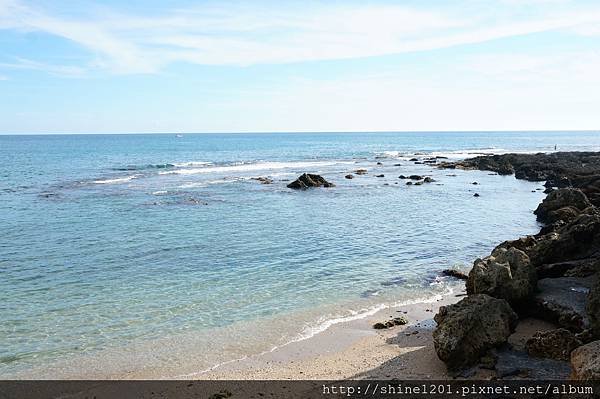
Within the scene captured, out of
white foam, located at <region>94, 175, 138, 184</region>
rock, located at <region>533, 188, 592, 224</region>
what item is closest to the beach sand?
rock, located at <region>533, 188, 592, 224</region>

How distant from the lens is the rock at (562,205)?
26.8 m

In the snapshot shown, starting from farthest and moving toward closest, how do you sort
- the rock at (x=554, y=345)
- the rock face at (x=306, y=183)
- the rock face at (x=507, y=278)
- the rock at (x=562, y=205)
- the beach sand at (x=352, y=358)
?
the rock face at (x=306, y=183) < the rock at (x=562, y=205) < the rock face at (x=507, y=278) < the beach sand at (x=352, y=358) < the rock at (x=554, y=345)

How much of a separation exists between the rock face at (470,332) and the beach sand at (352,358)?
1.44 feet

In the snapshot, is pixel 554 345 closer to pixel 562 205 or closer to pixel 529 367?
pixel 529 367

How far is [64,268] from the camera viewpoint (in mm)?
19547

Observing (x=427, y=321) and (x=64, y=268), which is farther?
(x=64, y=268)

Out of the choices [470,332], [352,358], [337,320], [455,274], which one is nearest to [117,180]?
[455,274]

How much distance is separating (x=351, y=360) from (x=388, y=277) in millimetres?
7334

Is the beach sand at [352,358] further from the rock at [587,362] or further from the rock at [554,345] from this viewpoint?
the rock at [587,362]

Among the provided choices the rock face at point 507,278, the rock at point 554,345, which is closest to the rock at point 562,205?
the rock face at point 507,278

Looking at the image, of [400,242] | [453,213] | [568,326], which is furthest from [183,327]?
[453,213]

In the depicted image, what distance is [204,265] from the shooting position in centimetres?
2022

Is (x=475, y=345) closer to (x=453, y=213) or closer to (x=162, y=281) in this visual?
(x=162, y=281)

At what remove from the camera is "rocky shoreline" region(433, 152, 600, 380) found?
9750 millimetres
